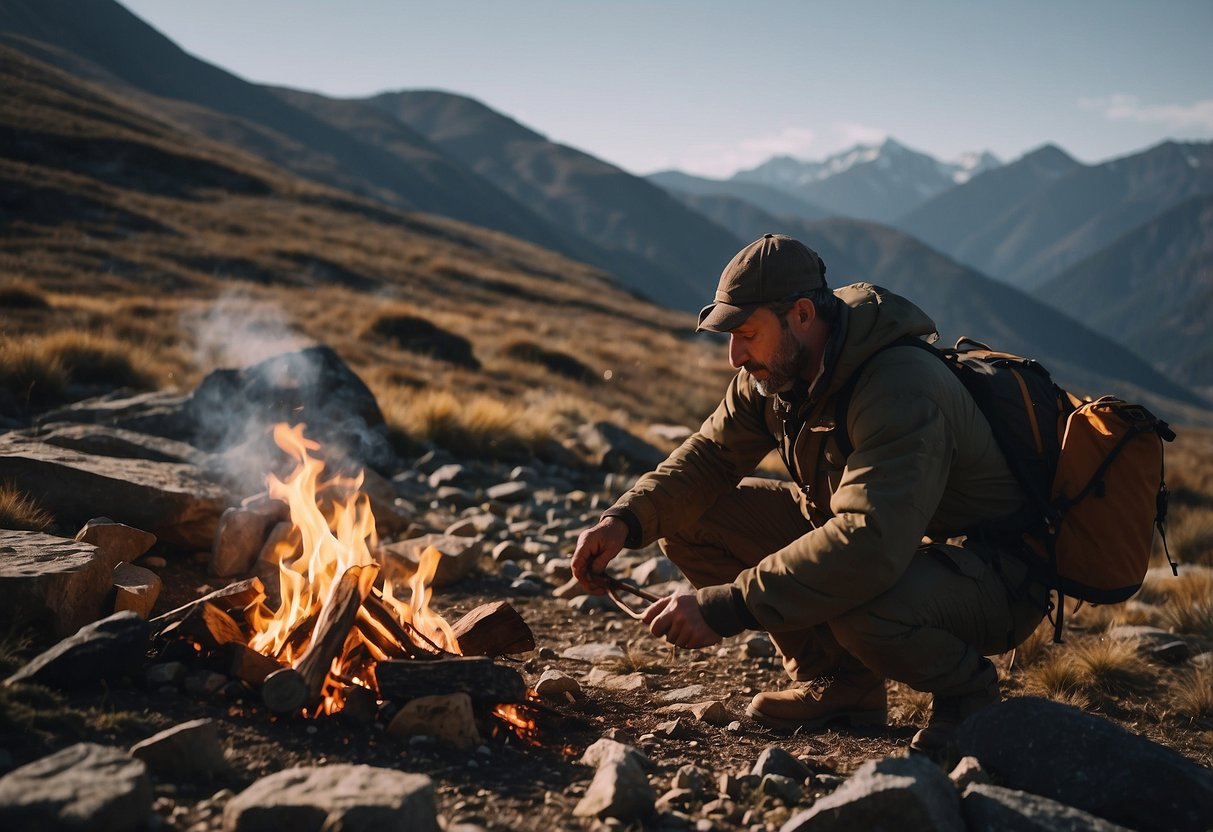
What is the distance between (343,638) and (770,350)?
6.05 feet

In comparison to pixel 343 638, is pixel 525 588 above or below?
below

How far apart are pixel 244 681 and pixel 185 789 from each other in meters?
0.66

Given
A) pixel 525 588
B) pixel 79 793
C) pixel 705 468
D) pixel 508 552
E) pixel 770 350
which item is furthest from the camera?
pixel 508 552

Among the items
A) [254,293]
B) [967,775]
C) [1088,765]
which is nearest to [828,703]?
[967,775]

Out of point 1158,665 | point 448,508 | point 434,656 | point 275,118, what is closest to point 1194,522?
point 1158,665

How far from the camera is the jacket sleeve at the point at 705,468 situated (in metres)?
3.78

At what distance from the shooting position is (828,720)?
371 centimetres

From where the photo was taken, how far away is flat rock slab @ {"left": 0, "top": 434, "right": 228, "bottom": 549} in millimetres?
4641

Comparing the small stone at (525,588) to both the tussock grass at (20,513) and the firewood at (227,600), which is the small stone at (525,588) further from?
the tussock grass at (20,513)

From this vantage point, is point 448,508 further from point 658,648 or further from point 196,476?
point 658,648

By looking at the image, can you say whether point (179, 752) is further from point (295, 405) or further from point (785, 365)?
point (295, 405)

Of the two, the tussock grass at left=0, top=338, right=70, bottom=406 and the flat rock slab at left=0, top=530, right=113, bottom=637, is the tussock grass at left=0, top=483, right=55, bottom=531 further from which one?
the tussock grass at left=0, top=338, right=70, bottom=406

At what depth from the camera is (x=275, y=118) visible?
114 m

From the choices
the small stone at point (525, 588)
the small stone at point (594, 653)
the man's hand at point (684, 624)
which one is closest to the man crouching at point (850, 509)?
the man's hand at point (684, 624)
